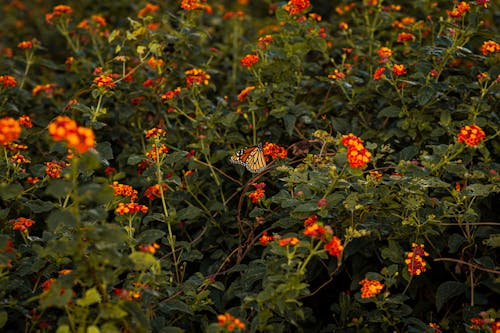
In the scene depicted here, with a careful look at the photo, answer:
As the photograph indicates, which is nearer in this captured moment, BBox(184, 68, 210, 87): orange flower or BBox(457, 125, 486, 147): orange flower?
BBox(457, 125, 486, 147): orange flower

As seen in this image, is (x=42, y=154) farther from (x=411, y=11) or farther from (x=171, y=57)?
(x=411, y=11)

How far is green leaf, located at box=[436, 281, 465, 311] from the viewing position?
2.46 metres

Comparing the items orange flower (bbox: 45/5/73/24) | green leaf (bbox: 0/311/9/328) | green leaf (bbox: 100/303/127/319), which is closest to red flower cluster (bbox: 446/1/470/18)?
green leaf (bbox: 100/303/127/319)

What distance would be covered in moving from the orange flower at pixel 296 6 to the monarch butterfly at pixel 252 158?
81 centimetres

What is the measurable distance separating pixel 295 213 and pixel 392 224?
1.44 ft

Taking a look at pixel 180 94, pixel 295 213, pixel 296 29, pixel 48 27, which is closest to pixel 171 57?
pixel 180 94

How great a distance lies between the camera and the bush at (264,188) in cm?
199

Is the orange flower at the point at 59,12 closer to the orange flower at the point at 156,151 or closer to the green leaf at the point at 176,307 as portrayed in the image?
the orange flower at the point at 156,151

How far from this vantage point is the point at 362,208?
7.75 feet

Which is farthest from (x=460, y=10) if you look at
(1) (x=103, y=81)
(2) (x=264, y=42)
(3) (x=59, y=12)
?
(3) (x=59, y=12)

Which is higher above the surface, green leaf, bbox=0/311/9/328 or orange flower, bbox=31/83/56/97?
green leaf, bbox=0/311/9/328

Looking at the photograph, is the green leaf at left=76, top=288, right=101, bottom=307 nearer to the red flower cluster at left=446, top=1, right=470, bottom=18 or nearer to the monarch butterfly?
the monarch butterfly

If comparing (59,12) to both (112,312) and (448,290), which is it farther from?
(448,290)

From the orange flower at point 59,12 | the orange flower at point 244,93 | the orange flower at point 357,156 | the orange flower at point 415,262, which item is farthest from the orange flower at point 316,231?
the orange flower at point 59,12
